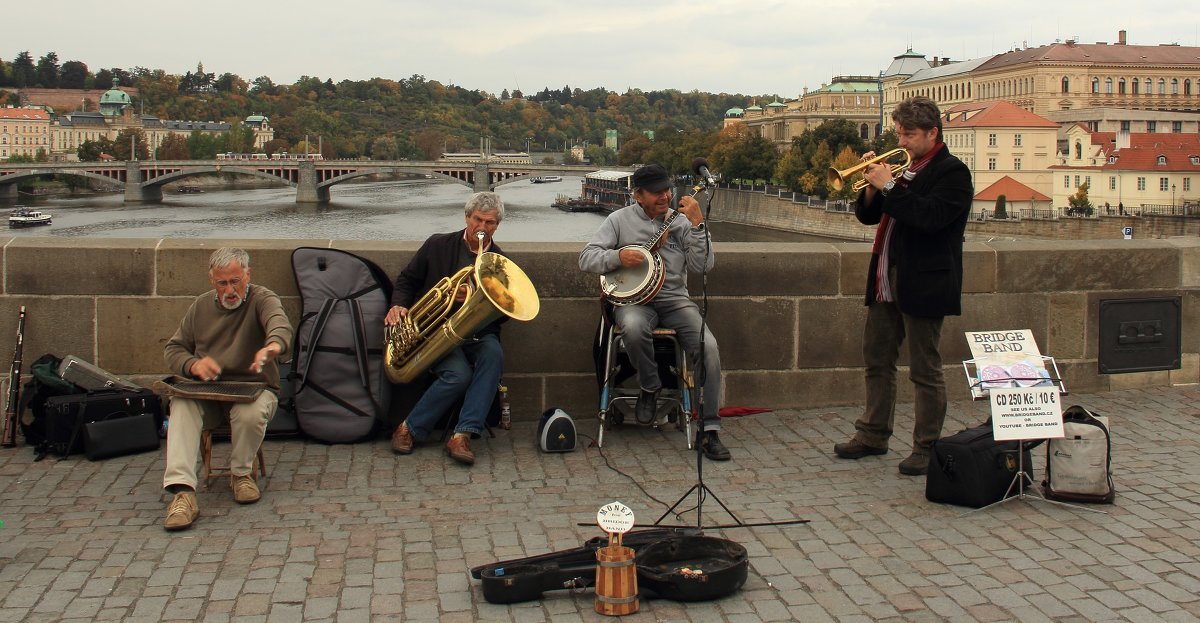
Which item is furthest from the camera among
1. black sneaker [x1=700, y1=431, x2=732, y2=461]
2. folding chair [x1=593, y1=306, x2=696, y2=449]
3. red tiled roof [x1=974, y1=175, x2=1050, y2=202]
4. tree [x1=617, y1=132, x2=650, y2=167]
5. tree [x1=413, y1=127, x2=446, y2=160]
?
tree [x1=617, y1=132, x2=650, y2=167]

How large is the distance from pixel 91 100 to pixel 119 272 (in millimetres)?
181043

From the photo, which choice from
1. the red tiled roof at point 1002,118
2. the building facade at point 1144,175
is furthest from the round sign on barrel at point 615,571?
the red tiled roof at point 1002,118

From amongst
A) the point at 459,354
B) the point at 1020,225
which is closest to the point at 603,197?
the point at 1020,225

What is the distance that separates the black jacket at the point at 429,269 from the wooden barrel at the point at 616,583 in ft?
7.80

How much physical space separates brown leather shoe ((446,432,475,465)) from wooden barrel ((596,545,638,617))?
5.95 feet

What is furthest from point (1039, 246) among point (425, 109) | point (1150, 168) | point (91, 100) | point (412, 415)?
point (91, 100)

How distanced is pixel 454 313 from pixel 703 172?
136 cm

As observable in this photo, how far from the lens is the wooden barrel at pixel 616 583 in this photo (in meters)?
4.26

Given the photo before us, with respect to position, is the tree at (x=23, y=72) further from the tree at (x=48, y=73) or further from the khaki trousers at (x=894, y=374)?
the khaki trousers at (x=894, y=374)

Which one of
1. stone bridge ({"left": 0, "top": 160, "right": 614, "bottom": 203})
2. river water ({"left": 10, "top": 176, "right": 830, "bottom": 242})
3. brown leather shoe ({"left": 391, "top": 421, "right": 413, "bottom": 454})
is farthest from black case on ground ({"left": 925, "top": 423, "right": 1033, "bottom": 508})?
stone bridge ({"left": 0, "top": 160, "right": 614, "bottom": 203})

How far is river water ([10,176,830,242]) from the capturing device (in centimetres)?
5403

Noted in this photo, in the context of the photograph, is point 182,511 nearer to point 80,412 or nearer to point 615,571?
point 80,412

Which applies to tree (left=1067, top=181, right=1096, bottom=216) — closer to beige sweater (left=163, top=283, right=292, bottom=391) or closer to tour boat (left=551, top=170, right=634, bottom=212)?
tour boat (left=551, top=170, right=634, bottom=212)

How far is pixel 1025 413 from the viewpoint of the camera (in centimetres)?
544
